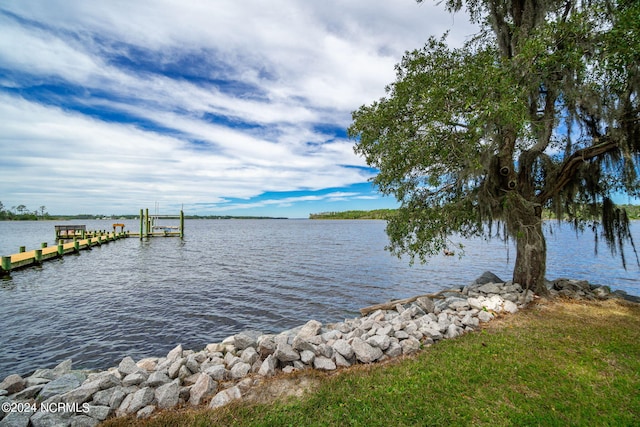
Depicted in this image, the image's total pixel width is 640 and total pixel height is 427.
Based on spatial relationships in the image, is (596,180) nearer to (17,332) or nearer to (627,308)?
(627,308)

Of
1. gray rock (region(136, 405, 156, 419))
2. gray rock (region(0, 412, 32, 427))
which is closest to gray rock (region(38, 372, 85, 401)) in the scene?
gray rock (region(0, 412, 32, 427))

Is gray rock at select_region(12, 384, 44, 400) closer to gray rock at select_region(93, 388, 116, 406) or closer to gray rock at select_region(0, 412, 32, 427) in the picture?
gray rock at select_region(0, 412, 32, 427)

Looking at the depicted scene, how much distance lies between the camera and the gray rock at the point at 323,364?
16.8 ft

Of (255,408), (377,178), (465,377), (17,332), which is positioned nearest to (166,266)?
(17,332)

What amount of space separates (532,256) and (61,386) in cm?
1124

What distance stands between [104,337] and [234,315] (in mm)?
3722

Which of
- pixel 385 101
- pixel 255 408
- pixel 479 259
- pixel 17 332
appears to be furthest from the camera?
pixel 479 259

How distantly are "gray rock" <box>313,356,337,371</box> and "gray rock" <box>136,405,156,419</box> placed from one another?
2464mm

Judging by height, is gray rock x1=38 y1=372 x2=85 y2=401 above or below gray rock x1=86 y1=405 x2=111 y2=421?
below

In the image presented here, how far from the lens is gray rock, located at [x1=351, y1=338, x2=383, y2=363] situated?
17.6 feet

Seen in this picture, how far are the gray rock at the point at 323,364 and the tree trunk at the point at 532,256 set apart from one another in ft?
21.0

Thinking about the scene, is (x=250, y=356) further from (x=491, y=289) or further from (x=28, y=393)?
(x=491, y=289)

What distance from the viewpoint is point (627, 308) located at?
302 inches

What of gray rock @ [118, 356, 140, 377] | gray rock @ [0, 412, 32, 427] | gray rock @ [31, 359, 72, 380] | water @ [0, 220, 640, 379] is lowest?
water @ [0, 220, 640, 379]
